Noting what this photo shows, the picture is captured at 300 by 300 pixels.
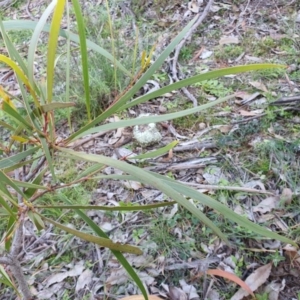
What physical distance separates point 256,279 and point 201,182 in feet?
1.44

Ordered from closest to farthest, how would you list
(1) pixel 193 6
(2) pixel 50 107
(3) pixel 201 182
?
1. (2) pixel 50 107
2. (3) pixel 201 182
3. (1) pixel 193 6

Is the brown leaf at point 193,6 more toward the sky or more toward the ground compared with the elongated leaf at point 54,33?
more toward the ground

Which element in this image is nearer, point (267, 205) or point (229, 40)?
point (267, 205)

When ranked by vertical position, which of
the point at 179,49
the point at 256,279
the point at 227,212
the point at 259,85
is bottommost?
the point at 256,279

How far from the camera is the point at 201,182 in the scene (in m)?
1.53

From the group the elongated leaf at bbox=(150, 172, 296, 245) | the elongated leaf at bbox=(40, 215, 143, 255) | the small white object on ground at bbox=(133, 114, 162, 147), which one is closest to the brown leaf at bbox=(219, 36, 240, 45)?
the small white object on ground at bbox=(133, 114, 162, 147)

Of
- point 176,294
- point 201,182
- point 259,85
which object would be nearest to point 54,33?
point 176,294

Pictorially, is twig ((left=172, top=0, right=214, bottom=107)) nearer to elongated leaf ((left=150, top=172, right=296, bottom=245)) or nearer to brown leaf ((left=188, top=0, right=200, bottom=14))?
brown leaf ((left=188, top=0, right=200, bottom=14))

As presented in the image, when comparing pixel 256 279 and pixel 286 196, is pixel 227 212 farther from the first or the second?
pixel 286 196

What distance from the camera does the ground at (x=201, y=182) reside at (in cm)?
127

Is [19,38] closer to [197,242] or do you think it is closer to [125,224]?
[125,224]

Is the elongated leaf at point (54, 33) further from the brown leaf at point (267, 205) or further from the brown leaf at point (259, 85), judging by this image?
the brown leaf at point (259, 85)

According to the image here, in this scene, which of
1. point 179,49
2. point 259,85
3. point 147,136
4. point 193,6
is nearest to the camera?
point 147,136

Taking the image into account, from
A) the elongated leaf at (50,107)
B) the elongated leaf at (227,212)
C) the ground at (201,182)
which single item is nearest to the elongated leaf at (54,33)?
the elongated leaf at (50,107)
